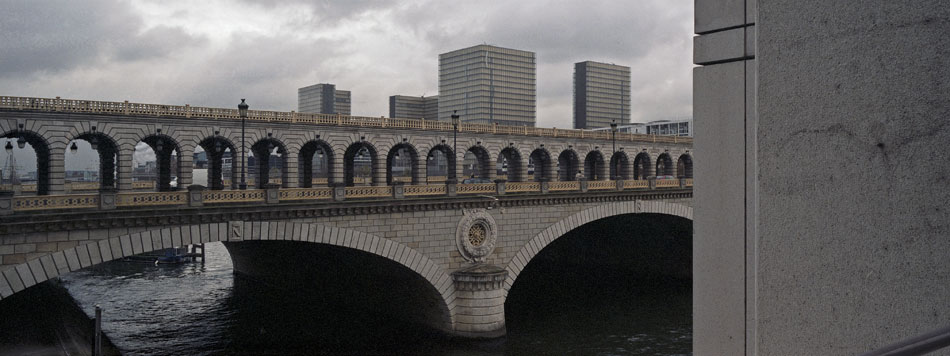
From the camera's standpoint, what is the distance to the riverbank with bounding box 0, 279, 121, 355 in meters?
27.9

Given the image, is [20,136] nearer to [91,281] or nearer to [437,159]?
[91,281]

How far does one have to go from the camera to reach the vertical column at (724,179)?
13.6ft

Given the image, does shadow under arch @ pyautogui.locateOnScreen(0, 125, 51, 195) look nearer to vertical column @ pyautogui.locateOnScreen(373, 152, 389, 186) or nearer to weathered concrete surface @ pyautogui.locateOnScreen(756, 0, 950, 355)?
vertical column @ pyautogui.locateOnScreen(373, 152, 389, 186)

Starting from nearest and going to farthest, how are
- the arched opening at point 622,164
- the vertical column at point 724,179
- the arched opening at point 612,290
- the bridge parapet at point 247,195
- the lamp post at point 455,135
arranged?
the vertical column at point 724,179
the bridge parapet at point 247,195
the arched opening at point 612,290
the lamp post at point 455,135
the arched opening at point 622,164

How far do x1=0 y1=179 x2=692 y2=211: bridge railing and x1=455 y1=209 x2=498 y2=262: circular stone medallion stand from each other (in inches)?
50.2

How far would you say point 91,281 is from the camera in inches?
2020

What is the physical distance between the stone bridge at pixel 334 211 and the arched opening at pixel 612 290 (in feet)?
13.9

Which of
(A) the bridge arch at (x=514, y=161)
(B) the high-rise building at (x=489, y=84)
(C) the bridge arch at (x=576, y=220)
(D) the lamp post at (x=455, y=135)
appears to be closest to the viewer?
(C) the bridge arch at (x=576, y=220)

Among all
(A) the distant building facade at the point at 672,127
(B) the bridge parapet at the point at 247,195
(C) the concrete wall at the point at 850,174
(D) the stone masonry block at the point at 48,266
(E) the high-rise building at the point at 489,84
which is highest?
(E) the high-rise building at the point at 489,84

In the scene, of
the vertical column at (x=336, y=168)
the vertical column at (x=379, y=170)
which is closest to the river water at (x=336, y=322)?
the vertical column at (x=379, y=170)

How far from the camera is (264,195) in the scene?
28.2 metres

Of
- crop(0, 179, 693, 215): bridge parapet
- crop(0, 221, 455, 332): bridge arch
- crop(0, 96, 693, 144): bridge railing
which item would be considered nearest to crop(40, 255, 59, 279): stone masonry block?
crop(0, 221, 455, 332): bridge arch

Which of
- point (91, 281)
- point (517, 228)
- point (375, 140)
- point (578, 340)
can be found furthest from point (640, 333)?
point (91, 281)

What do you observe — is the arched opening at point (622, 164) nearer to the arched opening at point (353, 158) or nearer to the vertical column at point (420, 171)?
the vertical column at point (420, 171)
